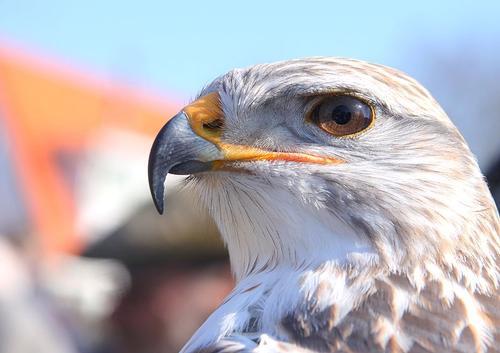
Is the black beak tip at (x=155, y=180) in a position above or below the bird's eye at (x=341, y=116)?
below

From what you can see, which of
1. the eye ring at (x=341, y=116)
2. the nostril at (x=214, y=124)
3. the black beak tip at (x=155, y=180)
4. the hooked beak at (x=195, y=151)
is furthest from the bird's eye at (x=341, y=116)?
the black beak tip at (x=155, y=180)

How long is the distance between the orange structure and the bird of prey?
11.4 metres

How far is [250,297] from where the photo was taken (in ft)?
11.1

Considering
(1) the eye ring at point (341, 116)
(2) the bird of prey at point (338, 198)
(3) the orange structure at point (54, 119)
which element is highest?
(1) the eye ring at point (341, 116)

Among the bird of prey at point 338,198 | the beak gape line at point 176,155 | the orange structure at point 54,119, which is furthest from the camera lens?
the orange structure at point 54,119

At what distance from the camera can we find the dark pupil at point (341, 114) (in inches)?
138

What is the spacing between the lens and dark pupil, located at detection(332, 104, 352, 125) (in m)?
3.50

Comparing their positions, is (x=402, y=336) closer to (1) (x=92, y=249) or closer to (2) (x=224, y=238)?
(2) (x=224, y=238)

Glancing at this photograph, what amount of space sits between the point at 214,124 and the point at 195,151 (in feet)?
0.48

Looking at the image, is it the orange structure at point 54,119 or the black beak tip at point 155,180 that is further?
the orange structure at point 54,119

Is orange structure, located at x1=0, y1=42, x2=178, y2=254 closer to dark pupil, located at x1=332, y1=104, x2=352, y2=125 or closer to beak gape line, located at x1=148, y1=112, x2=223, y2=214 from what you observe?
beak gape line, located at x1=148, y1=112, x2=223, y2=214

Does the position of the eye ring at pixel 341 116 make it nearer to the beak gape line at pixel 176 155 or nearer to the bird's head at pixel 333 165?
the bird's head at pixel 333 165

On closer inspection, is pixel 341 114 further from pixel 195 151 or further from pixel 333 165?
pixel 195 151

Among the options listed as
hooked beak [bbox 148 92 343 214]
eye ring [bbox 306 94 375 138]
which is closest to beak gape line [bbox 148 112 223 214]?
hooked beak [bbox 148 92 343 214]
